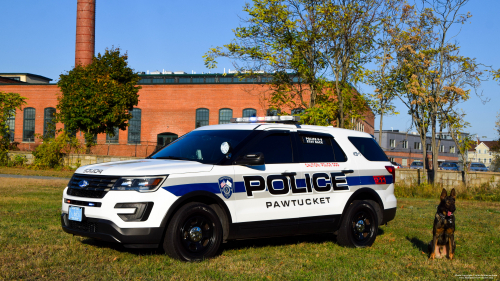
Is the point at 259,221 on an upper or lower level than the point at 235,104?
lower

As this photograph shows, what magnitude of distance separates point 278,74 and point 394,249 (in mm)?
12646

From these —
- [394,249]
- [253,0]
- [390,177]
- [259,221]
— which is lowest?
[394,249]

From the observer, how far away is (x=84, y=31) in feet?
141

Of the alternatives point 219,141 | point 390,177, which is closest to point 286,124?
point 219,141

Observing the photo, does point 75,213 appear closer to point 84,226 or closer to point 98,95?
point 84,226

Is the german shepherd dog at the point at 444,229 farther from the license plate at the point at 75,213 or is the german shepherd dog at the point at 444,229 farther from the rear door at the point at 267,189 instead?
the license plate at the point at 75,213

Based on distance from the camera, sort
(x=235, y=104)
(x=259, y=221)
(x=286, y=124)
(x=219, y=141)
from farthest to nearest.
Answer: (x=235, y=104)
(x=286, y=124)
(x=219, y=141)
(x=259, y=221)

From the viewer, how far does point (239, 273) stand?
5430 millimetres

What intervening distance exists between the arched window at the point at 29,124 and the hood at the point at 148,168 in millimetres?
51790

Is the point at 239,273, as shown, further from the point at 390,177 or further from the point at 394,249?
the point at 390,177

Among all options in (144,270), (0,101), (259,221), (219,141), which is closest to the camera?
(144,270)

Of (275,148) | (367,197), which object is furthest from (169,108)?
(275,148)

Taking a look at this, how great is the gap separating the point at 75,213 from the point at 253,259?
2.27 m

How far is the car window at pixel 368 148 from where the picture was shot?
25.9 ft
